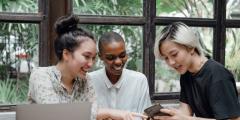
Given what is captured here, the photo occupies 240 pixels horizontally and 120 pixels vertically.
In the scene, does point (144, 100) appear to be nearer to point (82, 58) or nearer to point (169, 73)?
point (82, 58)

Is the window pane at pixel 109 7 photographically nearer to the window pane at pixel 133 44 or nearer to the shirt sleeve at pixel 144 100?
the window pane at pixel 133 44

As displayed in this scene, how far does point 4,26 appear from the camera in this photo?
87.9 inches

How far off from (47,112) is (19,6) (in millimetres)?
1307

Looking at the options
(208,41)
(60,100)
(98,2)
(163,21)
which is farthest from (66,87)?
(208,41)

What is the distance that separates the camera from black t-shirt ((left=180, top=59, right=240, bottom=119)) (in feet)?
4.93

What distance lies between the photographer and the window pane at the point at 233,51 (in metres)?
2.83

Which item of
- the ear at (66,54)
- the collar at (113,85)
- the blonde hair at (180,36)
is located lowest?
the collar at (113,85)

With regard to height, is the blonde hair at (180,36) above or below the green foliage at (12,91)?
above

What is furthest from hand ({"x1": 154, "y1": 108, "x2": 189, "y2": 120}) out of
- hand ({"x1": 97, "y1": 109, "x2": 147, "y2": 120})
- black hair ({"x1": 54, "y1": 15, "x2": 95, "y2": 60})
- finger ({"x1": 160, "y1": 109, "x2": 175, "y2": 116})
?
black hair ({"x1": 54, "y1": 15, "x2": 95, "y2": 60})

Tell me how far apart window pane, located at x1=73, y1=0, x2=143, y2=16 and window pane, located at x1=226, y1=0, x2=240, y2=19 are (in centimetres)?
77

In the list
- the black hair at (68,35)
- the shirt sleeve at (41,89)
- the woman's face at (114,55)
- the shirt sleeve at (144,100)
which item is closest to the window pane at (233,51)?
the shirt sleeve at (144,100)

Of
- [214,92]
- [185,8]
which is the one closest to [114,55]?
[214,92]

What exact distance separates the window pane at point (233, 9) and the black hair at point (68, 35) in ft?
5.18

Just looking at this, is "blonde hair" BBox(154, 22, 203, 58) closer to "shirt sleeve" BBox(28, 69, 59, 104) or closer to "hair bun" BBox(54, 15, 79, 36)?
"hair bun" BBox(54, 15, 79, 36)
